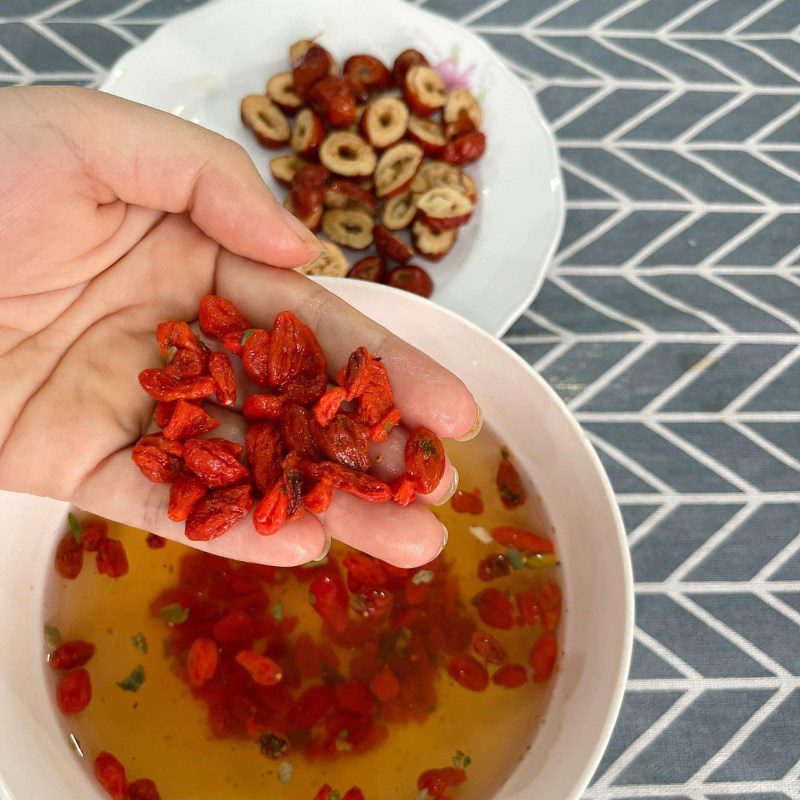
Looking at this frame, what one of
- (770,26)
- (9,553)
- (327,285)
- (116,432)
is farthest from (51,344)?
(770,26)

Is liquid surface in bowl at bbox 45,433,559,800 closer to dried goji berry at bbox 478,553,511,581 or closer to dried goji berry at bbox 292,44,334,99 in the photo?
dried goji berry at bbox 478,553,511,581

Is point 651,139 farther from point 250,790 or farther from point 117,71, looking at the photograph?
point 250,790

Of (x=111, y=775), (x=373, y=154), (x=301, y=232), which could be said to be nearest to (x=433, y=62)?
(x=373, y=154)

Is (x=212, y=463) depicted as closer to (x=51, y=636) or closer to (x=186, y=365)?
(x=186, y=365)

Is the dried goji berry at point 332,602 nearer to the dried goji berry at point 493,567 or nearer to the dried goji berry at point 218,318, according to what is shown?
the dried goji berry at point 493,567

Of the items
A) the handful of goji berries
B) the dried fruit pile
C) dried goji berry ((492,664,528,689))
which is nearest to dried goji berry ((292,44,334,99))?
the dried fruit pile

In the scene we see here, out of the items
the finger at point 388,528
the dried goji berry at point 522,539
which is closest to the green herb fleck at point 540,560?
the dried goji berry at point 522,539
